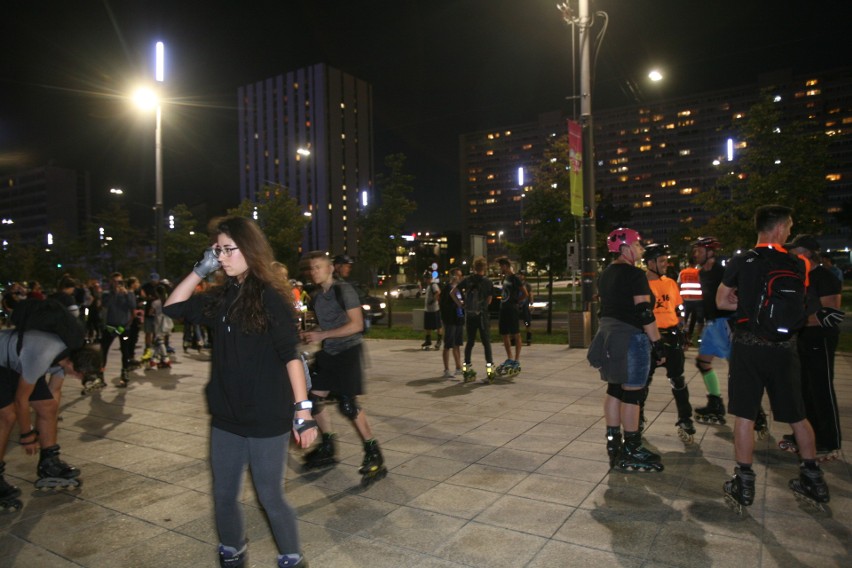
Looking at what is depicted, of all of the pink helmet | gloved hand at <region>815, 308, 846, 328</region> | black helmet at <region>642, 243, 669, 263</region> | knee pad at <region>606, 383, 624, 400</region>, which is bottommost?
knee pad at <region>606, 383, 624, 400</region>

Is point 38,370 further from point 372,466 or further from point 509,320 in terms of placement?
point 509,320

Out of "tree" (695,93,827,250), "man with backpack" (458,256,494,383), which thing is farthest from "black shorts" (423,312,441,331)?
"tree" (695,93,827,250)

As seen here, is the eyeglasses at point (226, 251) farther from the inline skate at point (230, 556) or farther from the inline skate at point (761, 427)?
the inline skate at point (761, 427)

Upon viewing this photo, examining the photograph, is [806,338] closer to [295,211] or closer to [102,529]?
[102,529]

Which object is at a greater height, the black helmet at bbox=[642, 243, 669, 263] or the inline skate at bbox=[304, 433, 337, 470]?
the black helmet at bbox=[642, 243, 669, 263]

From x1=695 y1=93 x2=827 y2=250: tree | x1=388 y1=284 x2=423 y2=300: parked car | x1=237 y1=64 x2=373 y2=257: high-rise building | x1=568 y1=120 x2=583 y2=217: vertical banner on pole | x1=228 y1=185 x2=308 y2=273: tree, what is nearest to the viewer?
x1=568 y1=120 x2=583 y2=217: vertical banner on pole

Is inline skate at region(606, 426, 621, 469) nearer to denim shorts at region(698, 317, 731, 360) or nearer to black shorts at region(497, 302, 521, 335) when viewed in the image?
denim shorts at region(698, 317, 731, 360)

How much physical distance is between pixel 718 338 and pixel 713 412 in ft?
3.03

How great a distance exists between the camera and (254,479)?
Result: 2654 millimetres

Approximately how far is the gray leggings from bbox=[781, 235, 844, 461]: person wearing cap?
172 inches

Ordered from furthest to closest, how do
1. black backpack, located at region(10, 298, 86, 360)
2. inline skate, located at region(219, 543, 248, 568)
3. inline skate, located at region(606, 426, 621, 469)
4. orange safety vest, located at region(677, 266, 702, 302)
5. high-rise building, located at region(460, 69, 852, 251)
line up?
high-rise building, located at region(460, 69, 852, 251) < orange safety vest, located at region(677, 266, 702, 302) < inline skate, located at region(606, 426, 621, 469) < black backpack, located at region(10, 298, 86, 360) < inline skate, located at region(219, 543, 248, 568)

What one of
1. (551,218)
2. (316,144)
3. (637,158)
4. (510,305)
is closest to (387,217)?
(551,218)

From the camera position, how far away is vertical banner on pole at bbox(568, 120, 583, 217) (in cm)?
1243

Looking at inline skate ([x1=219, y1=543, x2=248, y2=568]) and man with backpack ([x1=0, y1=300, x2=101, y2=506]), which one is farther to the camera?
man with backpack ([x1=0, y1=300, x2=101, y2=506])
